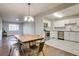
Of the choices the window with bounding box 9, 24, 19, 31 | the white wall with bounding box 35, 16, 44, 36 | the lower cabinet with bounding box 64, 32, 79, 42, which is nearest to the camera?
the window with bounding box 9, 24, 19, 31

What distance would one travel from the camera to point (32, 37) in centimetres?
231

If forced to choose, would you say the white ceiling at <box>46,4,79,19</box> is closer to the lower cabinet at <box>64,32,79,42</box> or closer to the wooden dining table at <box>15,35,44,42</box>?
the wooden dining table at <box>15,35,44,42</box>

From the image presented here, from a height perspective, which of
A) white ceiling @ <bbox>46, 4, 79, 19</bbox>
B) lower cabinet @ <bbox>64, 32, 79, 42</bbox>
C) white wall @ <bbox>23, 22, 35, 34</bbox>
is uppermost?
white ceiling @ <bbox>46, 4, 79, 19</bbox>

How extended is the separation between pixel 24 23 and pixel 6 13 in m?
0.58

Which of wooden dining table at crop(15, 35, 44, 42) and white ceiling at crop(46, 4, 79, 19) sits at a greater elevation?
white ceiling at crop(46, 4, 79, 19)

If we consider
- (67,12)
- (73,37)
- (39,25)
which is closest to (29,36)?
(39,25)

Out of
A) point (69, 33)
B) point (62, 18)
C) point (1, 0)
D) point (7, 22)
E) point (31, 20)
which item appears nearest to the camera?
point (1, 0)

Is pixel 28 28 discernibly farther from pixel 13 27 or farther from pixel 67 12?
pixel 67 12

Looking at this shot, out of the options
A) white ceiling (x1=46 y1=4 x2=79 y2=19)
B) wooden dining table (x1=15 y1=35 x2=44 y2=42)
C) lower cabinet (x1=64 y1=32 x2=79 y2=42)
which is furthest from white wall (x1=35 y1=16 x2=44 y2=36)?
lower cabinet (x1=64 y1=32 x2=79 y2=42)

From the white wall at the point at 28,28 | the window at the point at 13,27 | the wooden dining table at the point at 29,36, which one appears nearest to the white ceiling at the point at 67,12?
the white wall at the point at 28,28

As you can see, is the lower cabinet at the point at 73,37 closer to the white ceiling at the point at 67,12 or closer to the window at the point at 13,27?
the white ceiling at the point at 67,12

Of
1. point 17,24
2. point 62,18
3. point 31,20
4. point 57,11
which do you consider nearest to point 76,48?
point 62,18

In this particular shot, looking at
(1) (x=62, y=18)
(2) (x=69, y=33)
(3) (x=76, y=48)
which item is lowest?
(3) (x=76, y=48)

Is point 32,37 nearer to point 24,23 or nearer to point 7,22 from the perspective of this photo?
point 24,23
